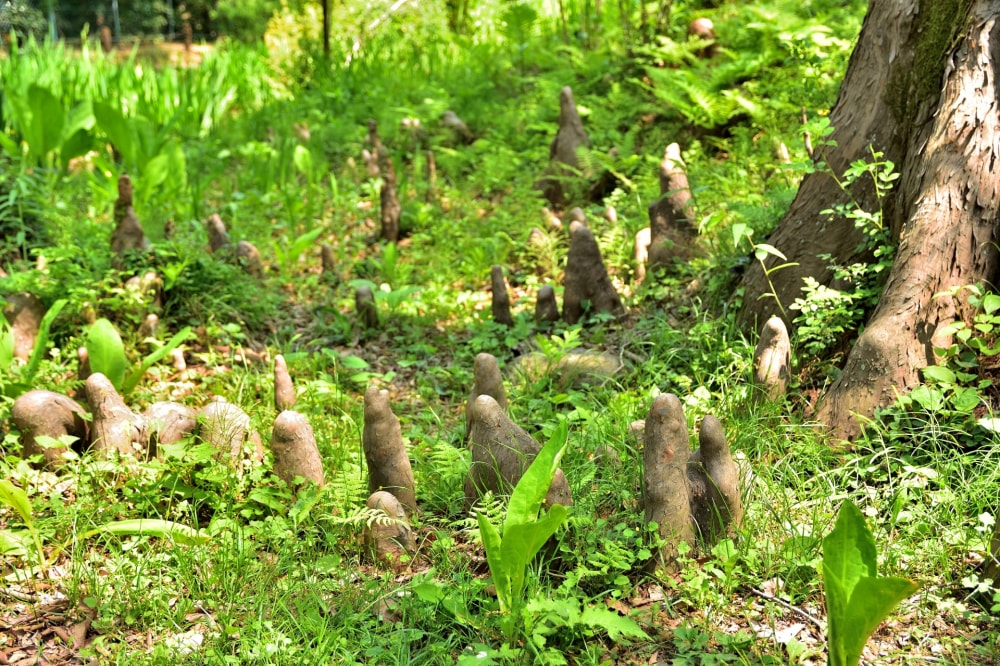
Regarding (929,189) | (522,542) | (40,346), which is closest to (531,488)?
(522,542)

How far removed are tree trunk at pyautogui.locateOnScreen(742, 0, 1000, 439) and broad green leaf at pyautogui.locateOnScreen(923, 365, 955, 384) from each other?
8 centimetres

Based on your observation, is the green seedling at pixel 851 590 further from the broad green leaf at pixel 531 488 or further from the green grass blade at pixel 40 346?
the green grass blade at pixel 40 346

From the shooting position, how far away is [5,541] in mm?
3104

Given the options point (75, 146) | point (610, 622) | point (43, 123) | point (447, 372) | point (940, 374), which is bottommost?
point (447, 372)

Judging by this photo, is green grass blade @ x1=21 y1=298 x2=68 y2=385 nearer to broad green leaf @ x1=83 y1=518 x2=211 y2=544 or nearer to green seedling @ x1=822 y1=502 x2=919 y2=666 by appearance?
broad green leaf @ x1=83 y1=518 x2=211 y2=544

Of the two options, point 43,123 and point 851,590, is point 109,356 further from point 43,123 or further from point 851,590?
point 43,123

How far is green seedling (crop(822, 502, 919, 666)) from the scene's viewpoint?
7.20 feet

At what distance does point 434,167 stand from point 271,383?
3.58 m

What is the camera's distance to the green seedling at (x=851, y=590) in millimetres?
2193

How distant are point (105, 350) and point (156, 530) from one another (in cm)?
140

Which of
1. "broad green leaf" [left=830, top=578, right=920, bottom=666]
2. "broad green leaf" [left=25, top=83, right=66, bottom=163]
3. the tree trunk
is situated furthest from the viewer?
"broad green leaf" [left=25, top=83, right=66, bottom=163]

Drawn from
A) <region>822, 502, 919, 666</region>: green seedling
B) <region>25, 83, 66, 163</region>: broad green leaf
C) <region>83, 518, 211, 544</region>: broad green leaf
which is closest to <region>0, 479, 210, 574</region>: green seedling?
<region>83, 518, 211, 544</region>: broad green leaf

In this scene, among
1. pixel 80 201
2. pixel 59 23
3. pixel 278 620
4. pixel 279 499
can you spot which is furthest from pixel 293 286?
pixel 59 23

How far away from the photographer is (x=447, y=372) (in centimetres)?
480
